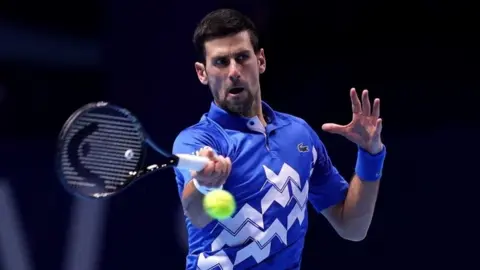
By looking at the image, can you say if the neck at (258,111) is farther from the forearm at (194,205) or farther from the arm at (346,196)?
the forearm at (194,205)

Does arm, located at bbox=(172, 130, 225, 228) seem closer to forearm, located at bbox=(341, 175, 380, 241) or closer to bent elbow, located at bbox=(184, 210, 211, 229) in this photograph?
bent elbow, located at bbox=(184, 210, 211, 229)

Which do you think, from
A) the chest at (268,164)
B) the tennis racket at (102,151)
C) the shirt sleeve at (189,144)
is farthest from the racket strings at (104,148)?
the chest at (268,164)

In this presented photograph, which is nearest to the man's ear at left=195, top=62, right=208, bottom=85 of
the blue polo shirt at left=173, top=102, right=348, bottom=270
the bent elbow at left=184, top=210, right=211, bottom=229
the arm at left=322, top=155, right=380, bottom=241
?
the blue polo shirt at left=173, top=102, right=348, bottom=270

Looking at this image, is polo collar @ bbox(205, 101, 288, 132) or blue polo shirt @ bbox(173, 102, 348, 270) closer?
blue polo shirt @ bbox(173, 102, 348, 270)

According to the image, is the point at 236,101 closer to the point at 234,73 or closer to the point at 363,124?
the point at 234,73

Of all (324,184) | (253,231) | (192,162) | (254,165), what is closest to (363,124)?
(324,184)

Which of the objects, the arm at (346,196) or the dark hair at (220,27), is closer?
the dark hair at (220,27)

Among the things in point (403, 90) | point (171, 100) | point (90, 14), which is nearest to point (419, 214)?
point (403, 90)

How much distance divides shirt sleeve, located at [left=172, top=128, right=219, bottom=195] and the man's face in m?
0.18

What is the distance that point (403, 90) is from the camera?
4613 millimetres

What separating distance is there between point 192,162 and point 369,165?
841mm

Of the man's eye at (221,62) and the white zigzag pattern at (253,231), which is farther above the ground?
the man's eye at (221,62)

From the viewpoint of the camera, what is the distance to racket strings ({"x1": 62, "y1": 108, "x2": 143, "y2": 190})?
257cm

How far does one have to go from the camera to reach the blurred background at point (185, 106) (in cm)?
449
